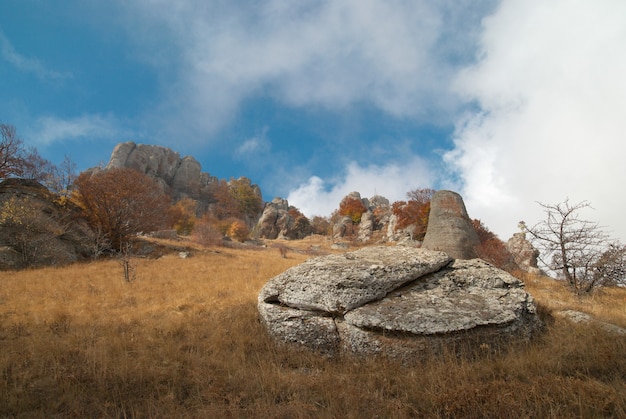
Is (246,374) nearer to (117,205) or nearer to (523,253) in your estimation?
(523,253)

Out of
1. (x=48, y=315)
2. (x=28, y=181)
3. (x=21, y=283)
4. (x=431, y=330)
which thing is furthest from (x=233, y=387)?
(x=28, y=181)

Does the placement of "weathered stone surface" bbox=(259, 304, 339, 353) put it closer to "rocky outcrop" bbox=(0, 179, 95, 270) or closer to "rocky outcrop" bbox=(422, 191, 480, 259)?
"rocky outcrop" bbox=(422, 191, 480, 259)

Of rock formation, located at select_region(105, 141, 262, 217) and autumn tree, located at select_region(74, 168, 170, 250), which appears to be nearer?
autumn tree, located at select_region(74, 168, 170, 250)

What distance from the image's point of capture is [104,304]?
8.95m

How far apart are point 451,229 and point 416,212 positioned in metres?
16.2

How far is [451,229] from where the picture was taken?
706 inches

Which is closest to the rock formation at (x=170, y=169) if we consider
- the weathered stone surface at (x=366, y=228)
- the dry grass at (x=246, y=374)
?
the weathered stone surface at (x=366, y=228)

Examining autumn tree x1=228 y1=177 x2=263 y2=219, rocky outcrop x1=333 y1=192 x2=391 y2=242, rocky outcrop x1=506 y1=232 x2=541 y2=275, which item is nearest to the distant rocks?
autumn tree x1=228 y1=177 x2=263 y2=219

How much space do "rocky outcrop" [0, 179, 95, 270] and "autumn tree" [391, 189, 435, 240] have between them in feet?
95.5

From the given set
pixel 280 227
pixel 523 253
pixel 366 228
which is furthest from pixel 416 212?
pixel 280 227

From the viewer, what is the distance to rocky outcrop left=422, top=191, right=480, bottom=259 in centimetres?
1708

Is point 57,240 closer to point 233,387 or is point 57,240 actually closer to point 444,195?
point 233,387

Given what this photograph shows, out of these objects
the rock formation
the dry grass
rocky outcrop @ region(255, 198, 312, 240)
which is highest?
the rock formation

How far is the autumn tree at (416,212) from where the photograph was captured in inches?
1264
